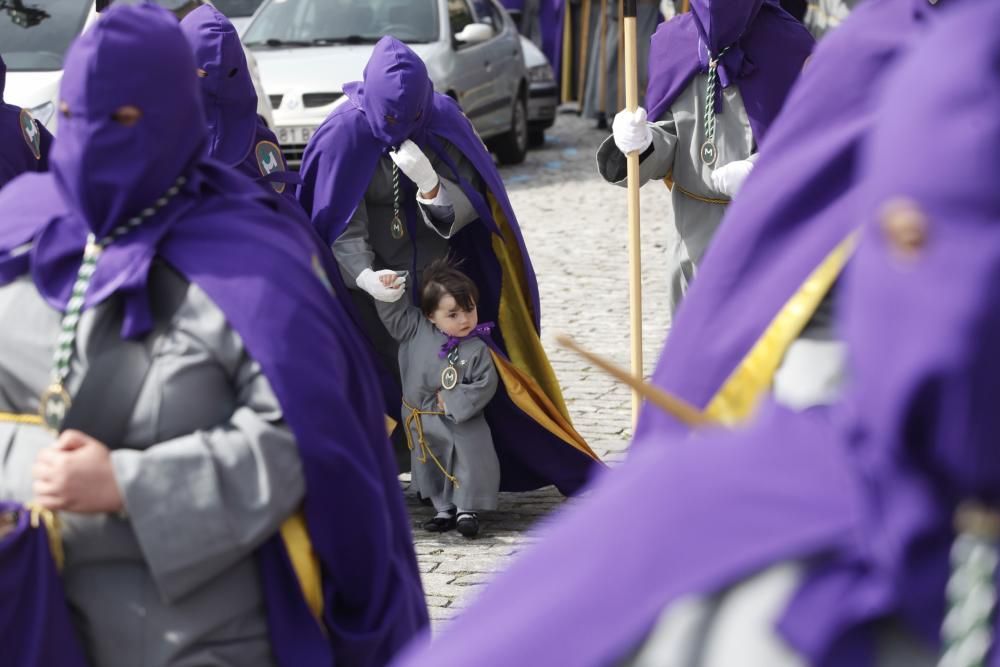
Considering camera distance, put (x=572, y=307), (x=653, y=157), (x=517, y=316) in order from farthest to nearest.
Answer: (x=572, y=307) → (x=517, y=316) → (x=653, y=157)

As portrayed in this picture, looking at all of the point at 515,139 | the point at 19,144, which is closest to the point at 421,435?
the point at 19,144

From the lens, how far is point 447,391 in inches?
256

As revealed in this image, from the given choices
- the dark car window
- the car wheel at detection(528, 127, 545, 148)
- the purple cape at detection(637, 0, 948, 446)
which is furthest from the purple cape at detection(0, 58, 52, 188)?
the car wheel at detection(528, 127, 545, 148)

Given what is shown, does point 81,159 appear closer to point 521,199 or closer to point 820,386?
point 820,386

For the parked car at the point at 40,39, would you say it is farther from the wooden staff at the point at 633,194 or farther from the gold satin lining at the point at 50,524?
the gold satin lining at the point at 50,524

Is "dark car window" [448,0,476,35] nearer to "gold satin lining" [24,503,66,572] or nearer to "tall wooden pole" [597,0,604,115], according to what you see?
"tall wooden pole" [597,0,604,115]

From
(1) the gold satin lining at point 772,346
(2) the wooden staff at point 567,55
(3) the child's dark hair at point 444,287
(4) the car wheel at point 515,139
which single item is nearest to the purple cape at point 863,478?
(1) the gold satin lining at point 772,346

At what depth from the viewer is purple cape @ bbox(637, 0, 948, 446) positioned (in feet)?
8.61

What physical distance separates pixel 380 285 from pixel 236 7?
366 inches

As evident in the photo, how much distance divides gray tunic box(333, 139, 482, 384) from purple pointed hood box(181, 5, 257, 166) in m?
0.69

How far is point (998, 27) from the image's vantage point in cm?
186

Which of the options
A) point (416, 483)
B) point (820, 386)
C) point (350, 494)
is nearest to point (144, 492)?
point (350, 494)

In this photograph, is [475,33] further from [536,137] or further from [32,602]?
[32,602]

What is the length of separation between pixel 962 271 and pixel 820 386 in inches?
35.9
